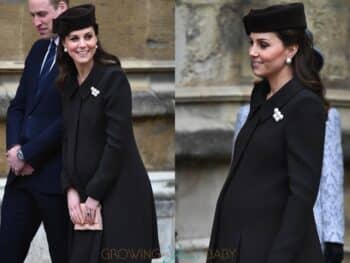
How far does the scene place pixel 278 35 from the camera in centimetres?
389

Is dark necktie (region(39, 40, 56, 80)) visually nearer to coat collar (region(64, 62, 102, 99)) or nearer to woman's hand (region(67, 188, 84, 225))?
coat collar (region(64, 62, 102, 99))

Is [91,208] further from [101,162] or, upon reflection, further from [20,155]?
[20,155]

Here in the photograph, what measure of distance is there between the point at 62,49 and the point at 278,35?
1.32 metres

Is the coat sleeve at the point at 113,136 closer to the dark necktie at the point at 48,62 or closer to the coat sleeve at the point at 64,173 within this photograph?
the coat sleeve at the point at 64,173

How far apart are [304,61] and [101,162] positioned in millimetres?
1118

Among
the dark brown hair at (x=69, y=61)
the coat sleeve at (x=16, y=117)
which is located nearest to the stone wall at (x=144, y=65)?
the coat sleeve at (x=16, y=117)

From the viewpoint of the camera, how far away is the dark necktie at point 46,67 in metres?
5.10

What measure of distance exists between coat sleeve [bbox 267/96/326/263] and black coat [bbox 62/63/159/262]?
3.56 ft

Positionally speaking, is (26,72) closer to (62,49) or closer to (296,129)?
(62,49)

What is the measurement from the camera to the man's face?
5.16 metres

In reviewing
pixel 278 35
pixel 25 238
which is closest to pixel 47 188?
pixel 25 238

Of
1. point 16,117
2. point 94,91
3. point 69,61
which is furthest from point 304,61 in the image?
point 16,117

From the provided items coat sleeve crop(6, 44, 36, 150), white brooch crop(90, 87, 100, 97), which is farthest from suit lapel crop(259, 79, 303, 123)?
coat sleeve crop(6, 44, 36, 150)

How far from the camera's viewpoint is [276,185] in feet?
12.5
